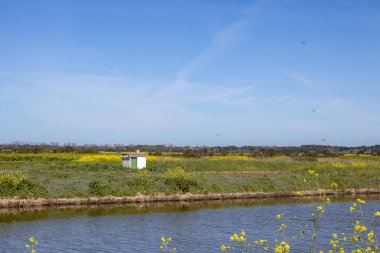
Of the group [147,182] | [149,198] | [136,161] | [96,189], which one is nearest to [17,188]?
[96,189]

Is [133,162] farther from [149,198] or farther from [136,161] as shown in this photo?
[149,198]

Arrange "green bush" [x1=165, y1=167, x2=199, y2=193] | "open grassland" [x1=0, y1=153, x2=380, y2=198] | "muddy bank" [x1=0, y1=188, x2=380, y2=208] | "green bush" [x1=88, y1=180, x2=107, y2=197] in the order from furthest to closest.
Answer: "green bush" [x1=165, y1=167, x2=199, y2=193] < "green bush" [x1=88, y1=180, x2=107, y2=197] < "open grassland" [x1=0, y1=153, x2=380, y2=198] < "muddy bank" [x1=0, y1=188, x2=380, y2=208]

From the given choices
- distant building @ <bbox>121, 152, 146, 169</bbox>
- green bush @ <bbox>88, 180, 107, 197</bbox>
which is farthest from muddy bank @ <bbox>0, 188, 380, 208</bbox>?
distant building @ <bbox>121, 152, 146, 169</bbox>

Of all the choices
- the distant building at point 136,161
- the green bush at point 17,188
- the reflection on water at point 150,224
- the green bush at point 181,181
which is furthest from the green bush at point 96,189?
the distant building at point 136,161

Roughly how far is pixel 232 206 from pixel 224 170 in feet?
82.2

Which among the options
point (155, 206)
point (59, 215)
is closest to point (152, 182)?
point (155, 206)

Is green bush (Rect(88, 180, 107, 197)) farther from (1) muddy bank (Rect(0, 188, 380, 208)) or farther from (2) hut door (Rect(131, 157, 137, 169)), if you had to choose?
(2) hut door (Rect(131, 157, 137, 169))

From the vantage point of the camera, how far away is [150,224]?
27031 mm

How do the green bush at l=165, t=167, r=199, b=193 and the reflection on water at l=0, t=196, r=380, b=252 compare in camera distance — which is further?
the green bush at l=165, t=167, r=199, b=193

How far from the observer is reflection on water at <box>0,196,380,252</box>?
21312mm

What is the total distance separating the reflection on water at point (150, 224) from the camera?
69.9ft

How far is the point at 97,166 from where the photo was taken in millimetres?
53469

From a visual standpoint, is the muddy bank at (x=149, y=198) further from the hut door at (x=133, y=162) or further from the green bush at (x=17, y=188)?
the hut door at (x=133, y=162)

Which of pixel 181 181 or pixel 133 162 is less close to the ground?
pixel 133 162
